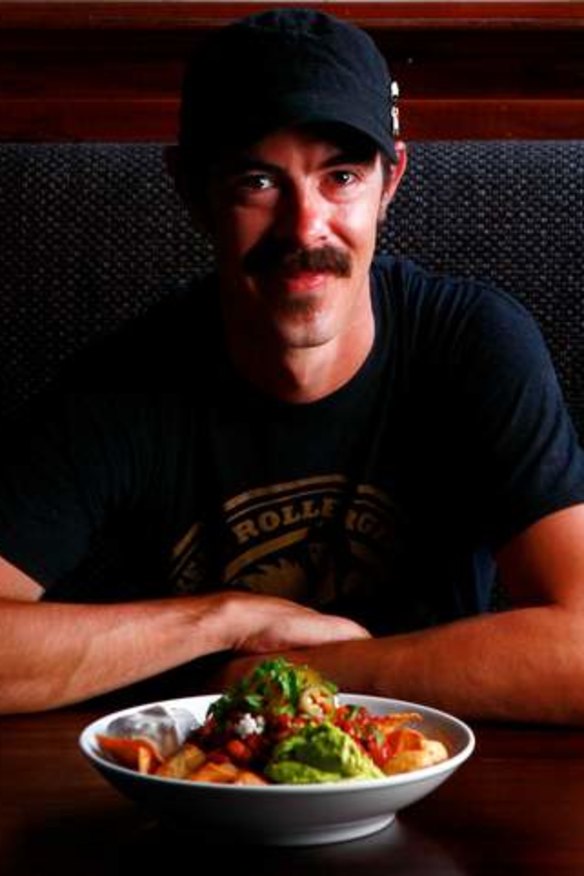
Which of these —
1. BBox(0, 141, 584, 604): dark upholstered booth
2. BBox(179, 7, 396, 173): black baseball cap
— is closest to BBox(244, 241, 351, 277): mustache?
BBox(179, 7, 396, 173): black baseball cap

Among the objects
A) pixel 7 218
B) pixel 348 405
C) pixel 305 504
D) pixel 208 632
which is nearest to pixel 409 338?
pixel 348 405

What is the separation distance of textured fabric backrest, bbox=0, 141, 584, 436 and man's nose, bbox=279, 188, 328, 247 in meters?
0.44

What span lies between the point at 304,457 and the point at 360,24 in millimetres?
785

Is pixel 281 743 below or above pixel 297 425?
below

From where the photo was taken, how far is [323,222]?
5.14ft

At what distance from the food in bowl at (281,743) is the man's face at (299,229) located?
26.0 inches

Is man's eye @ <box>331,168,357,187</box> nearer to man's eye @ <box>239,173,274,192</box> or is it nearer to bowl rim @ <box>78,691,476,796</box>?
man's eye @ <box>239,173,274,192</box>

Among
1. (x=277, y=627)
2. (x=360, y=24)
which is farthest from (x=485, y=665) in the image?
(x=360, y=24)

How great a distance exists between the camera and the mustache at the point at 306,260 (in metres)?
1.56

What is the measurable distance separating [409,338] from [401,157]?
0.20m

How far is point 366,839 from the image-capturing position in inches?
36.2

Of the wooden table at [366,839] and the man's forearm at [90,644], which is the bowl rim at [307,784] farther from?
the man's forearm at [90,644]

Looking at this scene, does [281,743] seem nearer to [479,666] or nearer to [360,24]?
[479,666]

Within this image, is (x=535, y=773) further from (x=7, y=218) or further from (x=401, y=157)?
(x=7, y=218)
